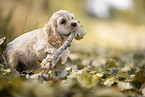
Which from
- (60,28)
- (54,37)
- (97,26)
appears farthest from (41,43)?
(97,26)

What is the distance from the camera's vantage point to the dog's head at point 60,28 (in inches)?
91.3

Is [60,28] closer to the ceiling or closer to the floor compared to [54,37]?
closer to the ceiling

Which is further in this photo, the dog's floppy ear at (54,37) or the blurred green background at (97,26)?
the blurred green background at (97,26)

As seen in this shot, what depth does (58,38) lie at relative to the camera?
7.74 ft

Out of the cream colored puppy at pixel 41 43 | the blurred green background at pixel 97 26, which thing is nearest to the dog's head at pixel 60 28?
the cream colored puppy at pixel 41 43

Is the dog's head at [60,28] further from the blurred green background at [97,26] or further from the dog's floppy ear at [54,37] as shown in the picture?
the blurred green background at [97,26]

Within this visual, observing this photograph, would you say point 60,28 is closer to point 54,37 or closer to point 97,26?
point 54,37

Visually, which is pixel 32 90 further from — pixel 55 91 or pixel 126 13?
pixel 126 13

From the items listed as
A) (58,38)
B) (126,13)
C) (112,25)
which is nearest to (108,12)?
(126,13)

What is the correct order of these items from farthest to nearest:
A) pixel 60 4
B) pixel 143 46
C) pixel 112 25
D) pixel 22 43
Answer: pixel 112 25, pixel 60 4, pixel 143 46, pixel 22 43

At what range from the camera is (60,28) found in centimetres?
234

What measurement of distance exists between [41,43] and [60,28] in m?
0.30

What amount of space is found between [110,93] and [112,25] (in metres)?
13.7

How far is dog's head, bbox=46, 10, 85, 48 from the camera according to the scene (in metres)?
2.32
